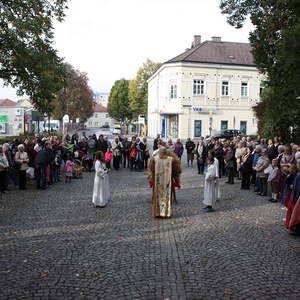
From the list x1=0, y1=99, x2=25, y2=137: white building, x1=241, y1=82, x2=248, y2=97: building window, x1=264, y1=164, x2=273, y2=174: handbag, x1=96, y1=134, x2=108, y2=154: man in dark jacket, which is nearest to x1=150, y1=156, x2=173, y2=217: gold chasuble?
x1=264, y1=164, x2=273, y2=174: handbag

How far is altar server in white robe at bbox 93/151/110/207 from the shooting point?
11.4 m

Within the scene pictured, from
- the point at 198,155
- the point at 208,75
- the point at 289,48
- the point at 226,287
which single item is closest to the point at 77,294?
the point at 226,287

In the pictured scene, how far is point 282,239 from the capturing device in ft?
27.6

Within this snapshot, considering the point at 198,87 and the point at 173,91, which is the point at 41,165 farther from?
the point at 198,87

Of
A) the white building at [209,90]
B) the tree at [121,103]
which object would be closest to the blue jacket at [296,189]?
the white building at [209,90]

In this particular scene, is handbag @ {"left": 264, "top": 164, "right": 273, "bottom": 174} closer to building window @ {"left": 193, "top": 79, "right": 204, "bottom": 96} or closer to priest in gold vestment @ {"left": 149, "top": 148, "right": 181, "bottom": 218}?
priest in gold vestment @ {"left": 149, "top": 148, "right": 181, "bottom": 218}

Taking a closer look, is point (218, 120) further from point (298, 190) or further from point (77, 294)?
point (77, 294)

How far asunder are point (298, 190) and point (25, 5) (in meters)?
15.1

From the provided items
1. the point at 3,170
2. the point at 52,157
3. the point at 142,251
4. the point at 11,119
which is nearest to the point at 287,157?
the point at 142,251

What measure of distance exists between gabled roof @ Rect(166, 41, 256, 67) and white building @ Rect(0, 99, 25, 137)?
72.5ft

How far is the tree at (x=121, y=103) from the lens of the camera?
3654 inches

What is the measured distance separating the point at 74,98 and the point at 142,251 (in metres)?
60.3

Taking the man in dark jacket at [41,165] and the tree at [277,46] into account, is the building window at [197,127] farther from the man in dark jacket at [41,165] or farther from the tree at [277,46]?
the man in dark jacket at [41,165]

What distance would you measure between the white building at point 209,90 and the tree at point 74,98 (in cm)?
1951
